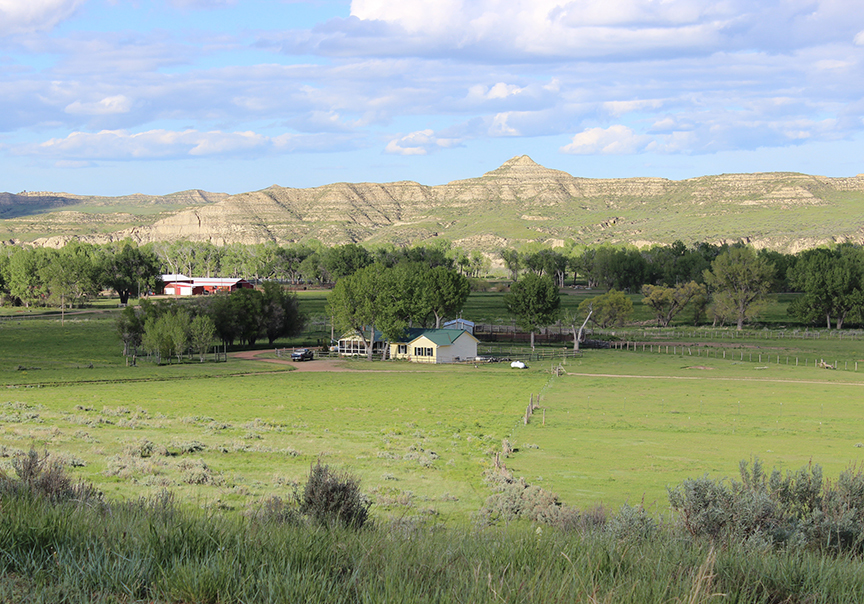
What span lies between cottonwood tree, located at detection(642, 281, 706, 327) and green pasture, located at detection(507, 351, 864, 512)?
53162 millimetres

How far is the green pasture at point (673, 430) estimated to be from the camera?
23891 mm

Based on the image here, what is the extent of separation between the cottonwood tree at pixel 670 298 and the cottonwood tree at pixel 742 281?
3.59 metres

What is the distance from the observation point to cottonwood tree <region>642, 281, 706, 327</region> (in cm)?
11475

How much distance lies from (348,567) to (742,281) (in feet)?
394

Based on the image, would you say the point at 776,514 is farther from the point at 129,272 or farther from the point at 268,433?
the point at 129,272

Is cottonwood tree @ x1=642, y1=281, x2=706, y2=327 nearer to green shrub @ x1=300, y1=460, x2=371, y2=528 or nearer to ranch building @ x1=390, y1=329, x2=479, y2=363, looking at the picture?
ranch building @ x1=390, y1=329, x2=479, y2=363

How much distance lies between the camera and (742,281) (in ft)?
Result: 378

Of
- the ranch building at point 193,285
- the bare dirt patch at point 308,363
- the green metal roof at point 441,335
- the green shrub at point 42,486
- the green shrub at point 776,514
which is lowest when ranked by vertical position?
the bare dirt patch at point 308,363

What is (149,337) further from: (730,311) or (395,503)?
(730,311)

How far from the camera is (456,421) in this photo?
36625 millimetres

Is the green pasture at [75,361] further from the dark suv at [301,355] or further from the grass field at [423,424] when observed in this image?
the dark suv at [301,355]

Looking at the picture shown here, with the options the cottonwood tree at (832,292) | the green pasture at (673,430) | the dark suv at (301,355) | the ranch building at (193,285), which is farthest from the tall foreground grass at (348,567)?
the ranch building at (193,285)

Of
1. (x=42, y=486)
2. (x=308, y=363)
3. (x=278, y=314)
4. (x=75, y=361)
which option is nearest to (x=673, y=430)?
(x=42, y=486)

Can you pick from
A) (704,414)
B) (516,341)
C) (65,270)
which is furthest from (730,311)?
(65,270)
